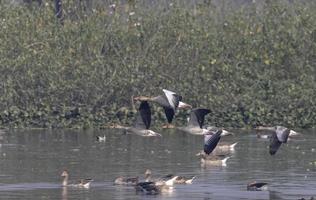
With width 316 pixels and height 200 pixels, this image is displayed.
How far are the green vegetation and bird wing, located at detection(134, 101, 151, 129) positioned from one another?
796 centimetres

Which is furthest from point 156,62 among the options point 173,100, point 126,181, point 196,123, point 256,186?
point 256,186

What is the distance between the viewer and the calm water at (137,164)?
18453mm

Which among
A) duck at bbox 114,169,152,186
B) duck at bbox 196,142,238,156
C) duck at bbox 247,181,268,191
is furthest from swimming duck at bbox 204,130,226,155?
duck at bbox 196,142,238,156

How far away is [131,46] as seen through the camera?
107 ft

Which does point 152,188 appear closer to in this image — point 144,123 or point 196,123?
point 144,123

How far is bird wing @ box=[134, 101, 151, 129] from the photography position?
2203cm

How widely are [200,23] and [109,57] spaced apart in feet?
8.48

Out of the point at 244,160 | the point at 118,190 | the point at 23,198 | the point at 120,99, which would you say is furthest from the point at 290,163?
the point at 120,99

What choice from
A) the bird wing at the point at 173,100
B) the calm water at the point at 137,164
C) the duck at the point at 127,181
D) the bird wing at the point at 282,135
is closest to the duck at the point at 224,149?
the calm water at the point at 137,164

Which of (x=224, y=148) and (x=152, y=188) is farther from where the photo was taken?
(x=224, y=148)

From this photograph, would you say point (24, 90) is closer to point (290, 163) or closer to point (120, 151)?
point (120, 151)

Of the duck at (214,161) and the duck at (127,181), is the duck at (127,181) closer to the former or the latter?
the duck at (127,181)

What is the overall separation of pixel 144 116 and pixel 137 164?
803mm

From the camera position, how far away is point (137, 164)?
880 inches
